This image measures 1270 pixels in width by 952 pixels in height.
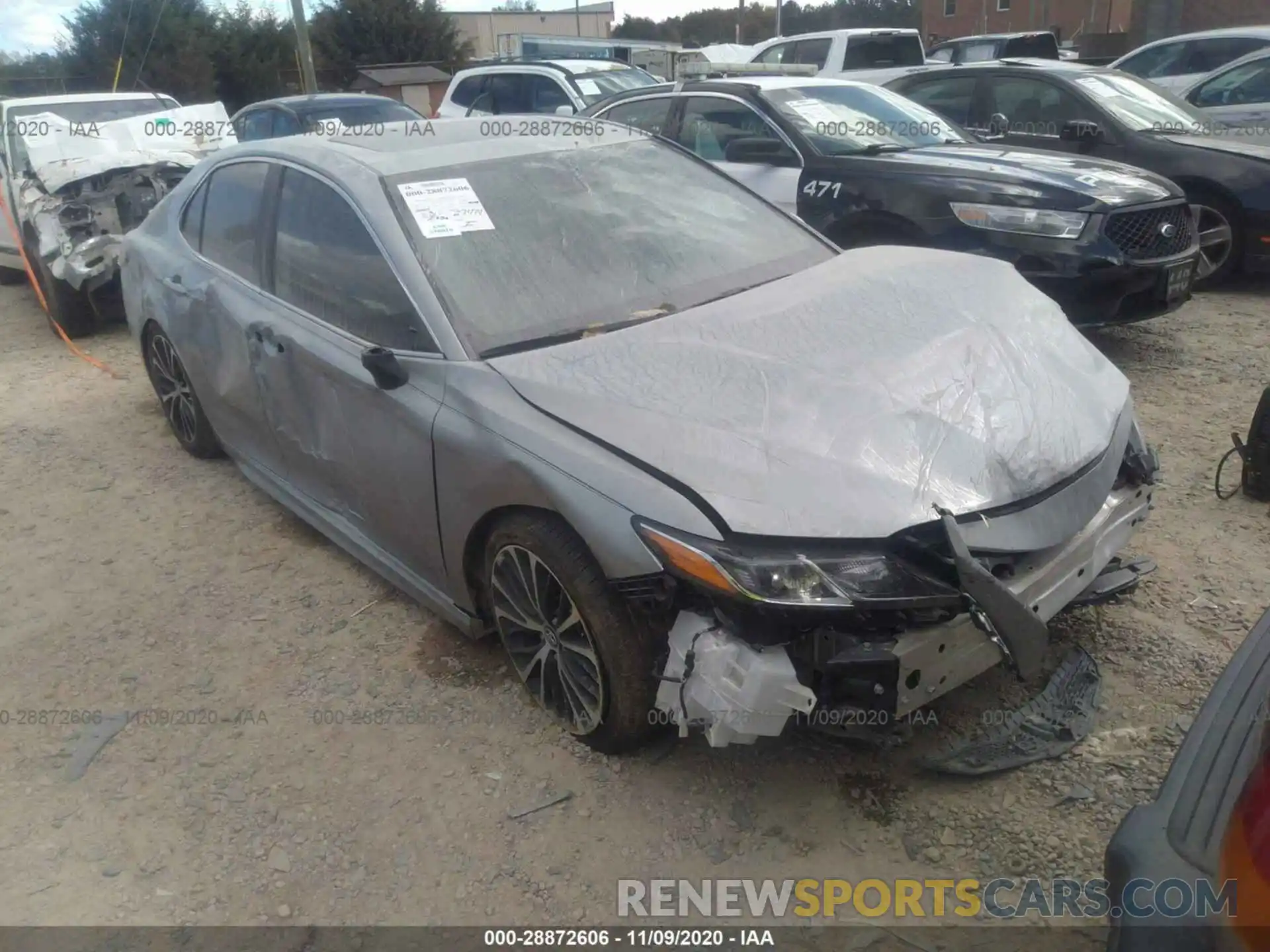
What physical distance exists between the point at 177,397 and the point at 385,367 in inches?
102

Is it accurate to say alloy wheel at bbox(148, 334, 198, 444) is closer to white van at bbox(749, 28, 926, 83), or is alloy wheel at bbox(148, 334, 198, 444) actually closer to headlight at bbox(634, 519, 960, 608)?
headlight at bbox(634, 519, 960, 608)

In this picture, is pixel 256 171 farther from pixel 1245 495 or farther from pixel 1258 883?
pixel 1245 495

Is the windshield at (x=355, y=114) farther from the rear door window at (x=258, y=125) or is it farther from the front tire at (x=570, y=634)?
the front tire at (x=570, y=634)

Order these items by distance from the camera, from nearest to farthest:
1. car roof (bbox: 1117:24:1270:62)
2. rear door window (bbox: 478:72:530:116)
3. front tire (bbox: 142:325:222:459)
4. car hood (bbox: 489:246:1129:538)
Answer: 1. car hood (bbox: 489:246:1129:538)
2. front tire (bbox: 142:325:222:459)
3. car roof (bbox: 1117:24:1270:62)
4. rear door window (bbox: 478:72:530:116)

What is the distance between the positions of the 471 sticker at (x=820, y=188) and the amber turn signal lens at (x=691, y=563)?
4.09 meters

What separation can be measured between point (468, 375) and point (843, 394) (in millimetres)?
1050

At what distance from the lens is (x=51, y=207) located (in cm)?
767

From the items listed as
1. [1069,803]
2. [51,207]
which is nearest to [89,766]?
[1069,803]

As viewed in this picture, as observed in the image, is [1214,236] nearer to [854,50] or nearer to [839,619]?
[839,619]

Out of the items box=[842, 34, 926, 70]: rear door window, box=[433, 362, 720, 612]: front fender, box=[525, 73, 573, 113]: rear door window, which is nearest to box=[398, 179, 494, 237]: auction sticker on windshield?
box=[433, 362, 720, 612]: front fender

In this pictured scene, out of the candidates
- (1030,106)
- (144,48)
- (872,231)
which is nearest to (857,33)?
(1030,106)

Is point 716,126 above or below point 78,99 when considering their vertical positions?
below

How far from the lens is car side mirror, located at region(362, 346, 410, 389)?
289 cm

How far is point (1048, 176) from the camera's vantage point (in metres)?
5.38
